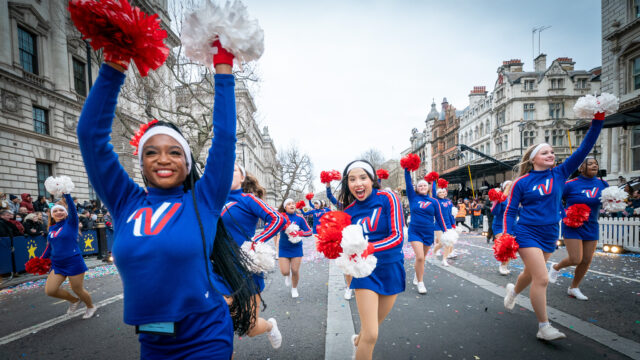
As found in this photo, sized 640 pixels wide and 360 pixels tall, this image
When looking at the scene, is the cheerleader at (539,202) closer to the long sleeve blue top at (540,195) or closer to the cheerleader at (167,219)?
the long sleeve blue top at (540,195)

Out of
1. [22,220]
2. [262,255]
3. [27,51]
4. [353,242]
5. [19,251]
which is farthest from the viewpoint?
[27,51]

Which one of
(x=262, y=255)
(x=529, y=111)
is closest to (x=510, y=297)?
(x=262, y=255)

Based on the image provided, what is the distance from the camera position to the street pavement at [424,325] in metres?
3.20

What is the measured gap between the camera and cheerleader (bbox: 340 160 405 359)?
2.55 m

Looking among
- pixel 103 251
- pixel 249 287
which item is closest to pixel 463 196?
pixel 103 251

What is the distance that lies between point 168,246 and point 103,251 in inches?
486

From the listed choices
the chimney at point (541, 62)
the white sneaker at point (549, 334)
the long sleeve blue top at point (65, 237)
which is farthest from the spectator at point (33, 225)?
the chimney at point (541, 62)

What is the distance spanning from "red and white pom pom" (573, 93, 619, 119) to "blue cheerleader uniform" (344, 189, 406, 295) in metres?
2.57

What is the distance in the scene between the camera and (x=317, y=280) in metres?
7.08

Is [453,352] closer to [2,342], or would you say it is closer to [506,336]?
[506,336]

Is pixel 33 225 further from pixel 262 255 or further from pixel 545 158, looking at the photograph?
pixel 545 158

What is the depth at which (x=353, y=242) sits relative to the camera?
7.52 feet

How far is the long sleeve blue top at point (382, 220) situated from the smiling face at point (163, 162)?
1822 mm

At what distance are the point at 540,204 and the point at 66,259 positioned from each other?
685 cm
